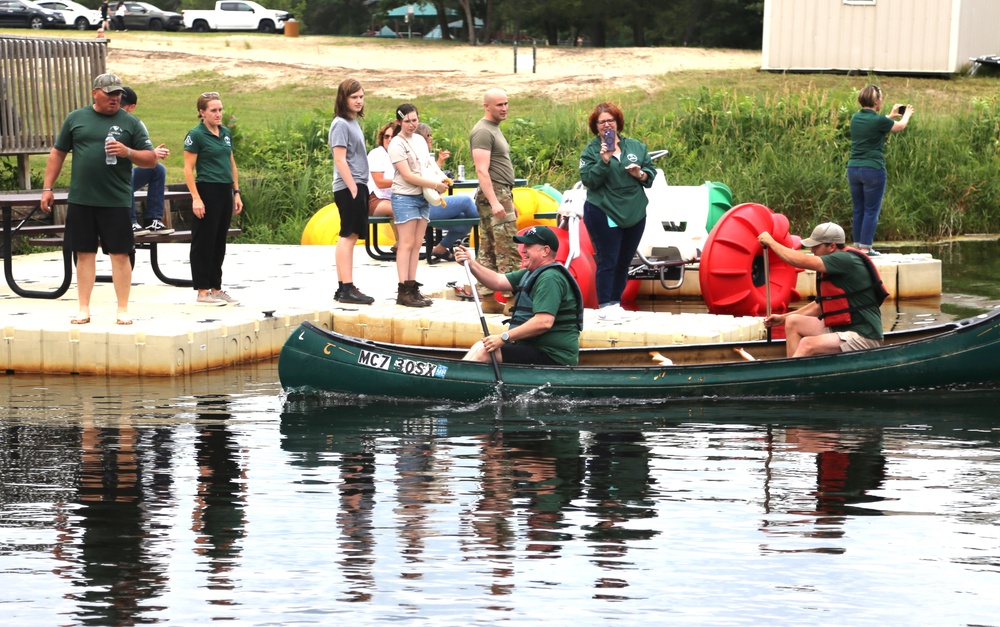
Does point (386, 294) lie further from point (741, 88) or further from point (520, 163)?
point (741, 88)

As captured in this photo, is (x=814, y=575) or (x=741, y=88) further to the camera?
(x=741, y=88)

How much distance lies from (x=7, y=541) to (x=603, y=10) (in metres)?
49.1

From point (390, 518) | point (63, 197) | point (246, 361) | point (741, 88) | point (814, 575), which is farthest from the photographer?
point (741, 88)

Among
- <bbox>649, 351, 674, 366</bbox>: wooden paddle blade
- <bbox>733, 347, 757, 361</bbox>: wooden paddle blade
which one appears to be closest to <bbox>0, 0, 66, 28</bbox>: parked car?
<bbox>649, 351, 674, 366</bbox>: wooden paddle blade

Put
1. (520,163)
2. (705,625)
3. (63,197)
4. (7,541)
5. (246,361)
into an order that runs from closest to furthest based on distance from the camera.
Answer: (705,625) → (7,541) → (246,361) → (63,197) → (520,163)

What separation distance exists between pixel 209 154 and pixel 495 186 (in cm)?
236

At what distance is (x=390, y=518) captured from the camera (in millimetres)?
8125

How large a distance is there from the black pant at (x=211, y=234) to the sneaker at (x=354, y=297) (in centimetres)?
108

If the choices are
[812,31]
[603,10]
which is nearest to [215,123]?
[812,31]

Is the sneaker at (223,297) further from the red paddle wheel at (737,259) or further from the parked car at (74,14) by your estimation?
the parked car at (74,14)

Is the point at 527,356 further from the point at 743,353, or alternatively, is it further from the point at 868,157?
the point at 868,157

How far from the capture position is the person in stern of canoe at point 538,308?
34.5ft

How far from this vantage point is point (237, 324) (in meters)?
12.7

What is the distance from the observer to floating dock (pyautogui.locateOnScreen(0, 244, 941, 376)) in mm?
12203
